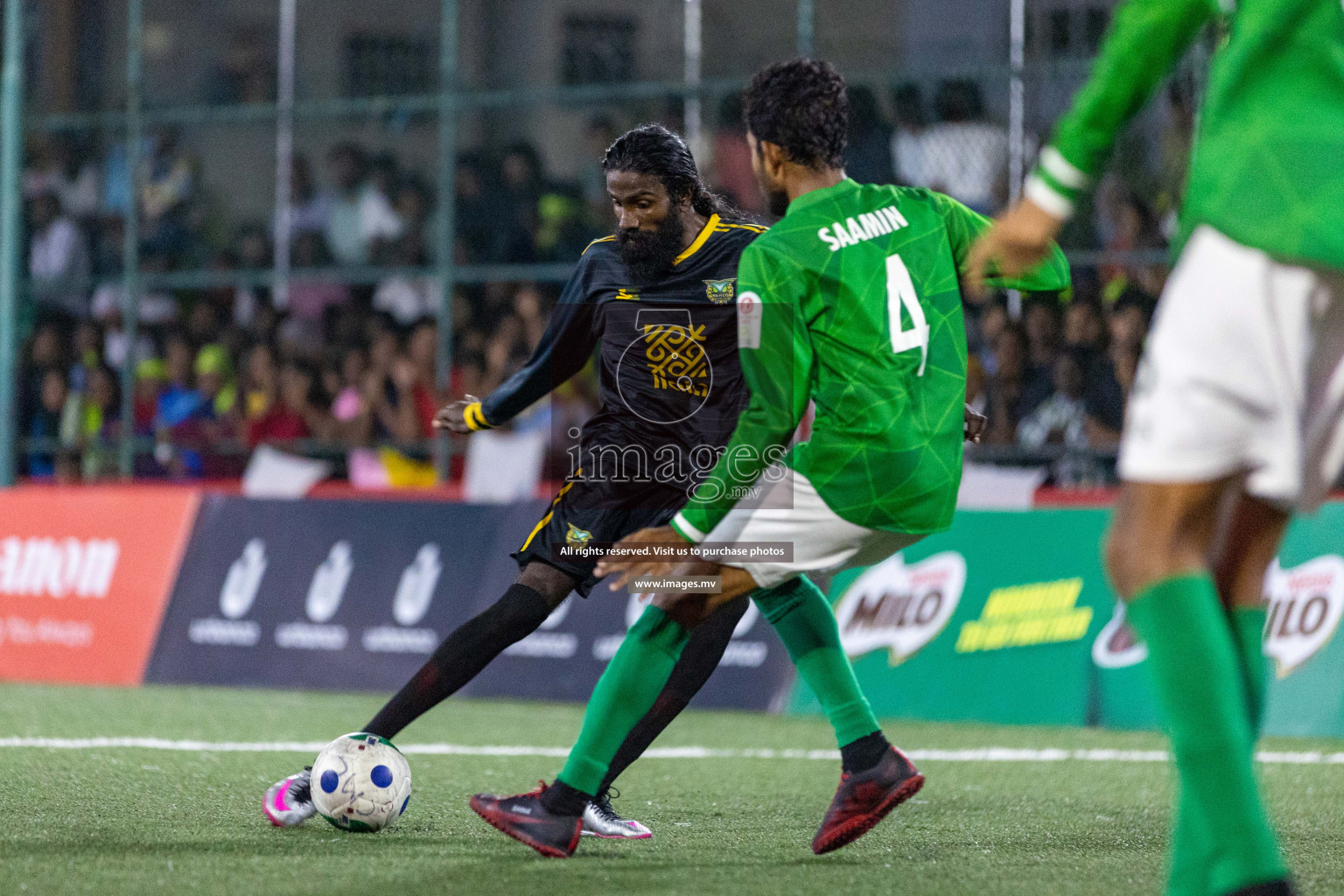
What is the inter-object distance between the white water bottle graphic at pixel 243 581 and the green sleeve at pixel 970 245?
7.01 meters

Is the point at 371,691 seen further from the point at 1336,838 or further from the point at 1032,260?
the point at 1032,260

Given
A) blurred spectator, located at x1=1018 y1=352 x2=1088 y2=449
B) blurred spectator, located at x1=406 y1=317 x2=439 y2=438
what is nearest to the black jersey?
blurred spectator, located at x1=1018 y1=352 x2=1088 y2=449

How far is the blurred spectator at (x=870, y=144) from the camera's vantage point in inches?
448

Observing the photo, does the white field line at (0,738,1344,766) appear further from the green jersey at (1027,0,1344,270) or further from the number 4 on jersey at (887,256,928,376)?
the green jersey at (1027,0,1344,270)

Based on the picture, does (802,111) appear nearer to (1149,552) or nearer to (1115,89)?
(1115,89)

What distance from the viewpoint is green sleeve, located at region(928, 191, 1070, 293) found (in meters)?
4.44

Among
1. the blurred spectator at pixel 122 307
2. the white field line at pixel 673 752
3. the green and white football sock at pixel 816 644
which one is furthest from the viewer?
the blurred spectator at pixel 122 307

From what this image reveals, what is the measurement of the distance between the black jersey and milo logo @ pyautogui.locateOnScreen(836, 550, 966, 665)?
13.1 feet

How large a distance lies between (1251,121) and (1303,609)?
5.74 meters

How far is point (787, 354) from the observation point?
4195 millimetres

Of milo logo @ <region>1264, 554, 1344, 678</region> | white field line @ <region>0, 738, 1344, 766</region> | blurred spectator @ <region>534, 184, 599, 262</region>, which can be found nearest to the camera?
white field line @ <region>0, 738, 1344, 766</region>

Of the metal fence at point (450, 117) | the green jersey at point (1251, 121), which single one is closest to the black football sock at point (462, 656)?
the green jersey at point (1251, 121)

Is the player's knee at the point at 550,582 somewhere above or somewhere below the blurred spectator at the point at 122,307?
above

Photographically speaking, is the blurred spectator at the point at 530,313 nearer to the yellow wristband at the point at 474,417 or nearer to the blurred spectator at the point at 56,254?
the blurred spectator at the point at 56,254
